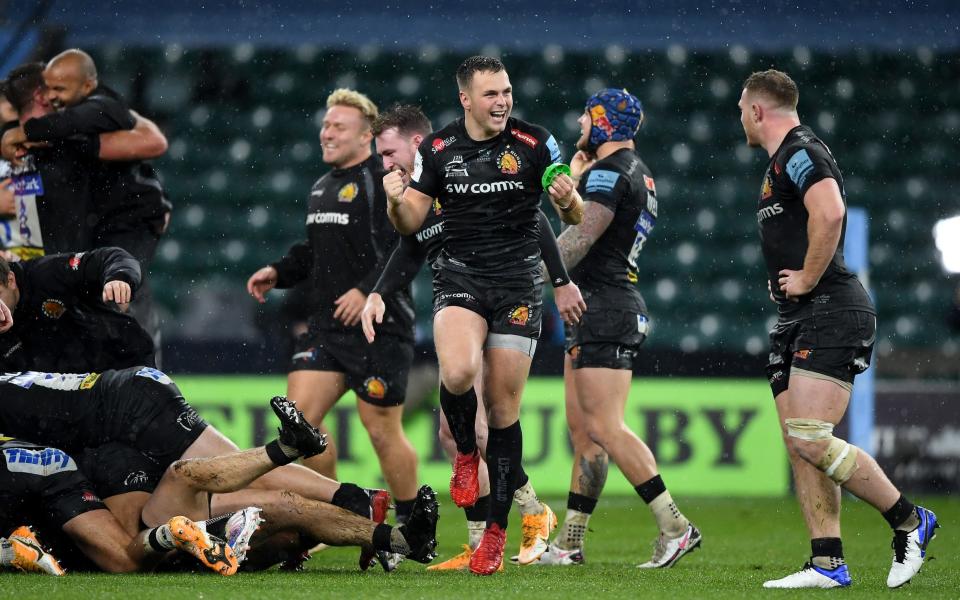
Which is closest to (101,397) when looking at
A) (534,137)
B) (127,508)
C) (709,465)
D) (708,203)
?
(127,508)

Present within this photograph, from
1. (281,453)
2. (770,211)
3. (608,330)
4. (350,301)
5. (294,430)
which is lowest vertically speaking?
(281,453)

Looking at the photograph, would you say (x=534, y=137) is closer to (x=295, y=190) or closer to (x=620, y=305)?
(x=620, y=305)

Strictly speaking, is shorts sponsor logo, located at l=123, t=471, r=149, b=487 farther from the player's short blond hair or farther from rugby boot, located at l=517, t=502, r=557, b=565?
the player's short blond hair

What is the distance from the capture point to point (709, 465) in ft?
34.6

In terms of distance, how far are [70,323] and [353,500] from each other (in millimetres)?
1878

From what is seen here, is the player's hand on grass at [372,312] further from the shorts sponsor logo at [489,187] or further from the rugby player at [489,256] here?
the shorts sponsor logo at [489,187]

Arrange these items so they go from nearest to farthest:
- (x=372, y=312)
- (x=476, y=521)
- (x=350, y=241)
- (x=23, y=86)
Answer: (x=372, y=312), (x=476, y=521), (x=350, y=241), (x=23, y=86)

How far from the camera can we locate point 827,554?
17.3 ft

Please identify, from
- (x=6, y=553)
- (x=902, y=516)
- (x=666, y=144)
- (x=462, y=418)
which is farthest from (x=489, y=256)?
(x=666, y=144)

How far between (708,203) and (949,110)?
2972mm

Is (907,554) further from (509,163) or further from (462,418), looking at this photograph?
(509,163)

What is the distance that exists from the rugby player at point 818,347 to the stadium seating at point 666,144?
7431 millimetres

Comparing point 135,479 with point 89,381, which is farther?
point 89,381

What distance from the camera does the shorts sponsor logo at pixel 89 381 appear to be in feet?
19.0
